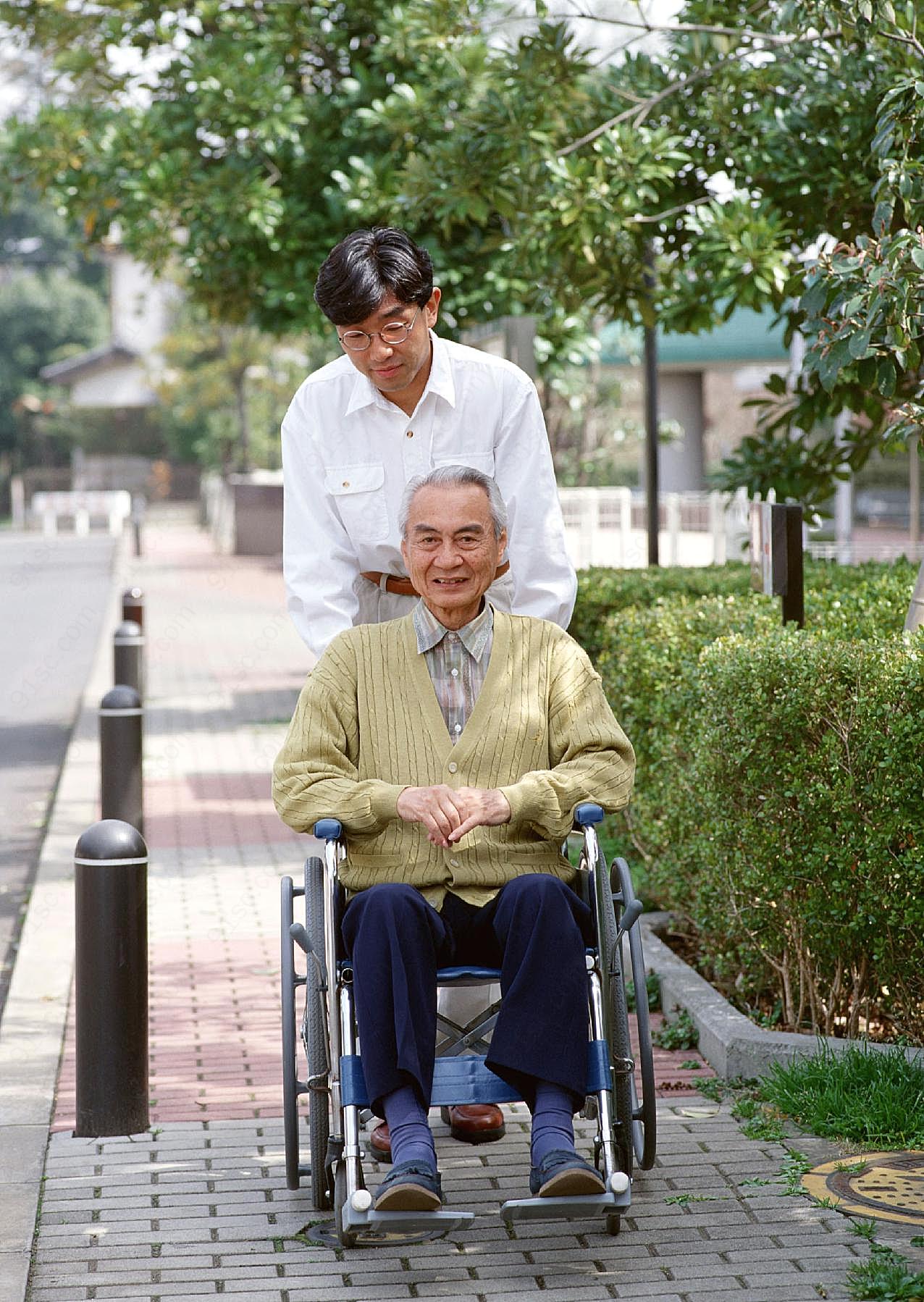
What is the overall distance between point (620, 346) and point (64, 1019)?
15865 mm

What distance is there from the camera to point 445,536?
3781mm

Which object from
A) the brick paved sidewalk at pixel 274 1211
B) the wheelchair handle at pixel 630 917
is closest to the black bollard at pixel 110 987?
the brick paved sidewalk at pixel 274 1211

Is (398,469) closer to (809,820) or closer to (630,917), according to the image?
(630,917)

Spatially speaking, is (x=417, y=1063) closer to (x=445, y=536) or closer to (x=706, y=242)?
(x=445, y=536)

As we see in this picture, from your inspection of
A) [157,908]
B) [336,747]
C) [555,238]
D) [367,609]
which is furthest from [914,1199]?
[555,238]

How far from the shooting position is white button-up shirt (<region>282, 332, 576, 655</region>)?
4160 millimetres

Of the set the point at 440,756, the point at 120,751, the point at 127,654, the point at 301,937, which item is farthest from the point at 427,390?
the point at 127,654

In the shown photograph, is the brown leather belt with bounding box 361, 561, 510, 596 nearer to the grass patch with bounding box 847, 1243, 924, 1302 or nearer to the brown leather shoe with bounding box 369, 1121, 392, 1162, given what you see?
the brown leather shoe with bounding box 369, 1121, 392, 1162

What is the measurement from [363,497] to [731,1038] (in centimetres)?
177

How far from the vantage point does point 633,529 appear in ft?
60.6

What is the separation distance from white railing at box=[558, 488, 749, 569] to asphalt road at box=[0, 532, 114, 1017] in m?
5.14

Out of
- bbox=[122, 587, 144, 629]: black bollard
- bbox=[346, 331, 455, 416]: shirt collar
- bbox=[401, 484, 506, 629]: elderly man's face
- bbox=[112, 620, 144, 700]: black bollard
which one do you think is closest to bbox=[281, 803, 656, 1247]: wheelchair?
bbox=[401, 484, 506, 629]: elderly man's face

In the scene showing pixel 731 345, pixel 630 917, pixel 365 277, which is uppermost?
pixel 731 345

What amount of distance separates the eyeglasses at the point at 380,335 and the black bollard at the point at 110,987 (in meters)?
1.38
